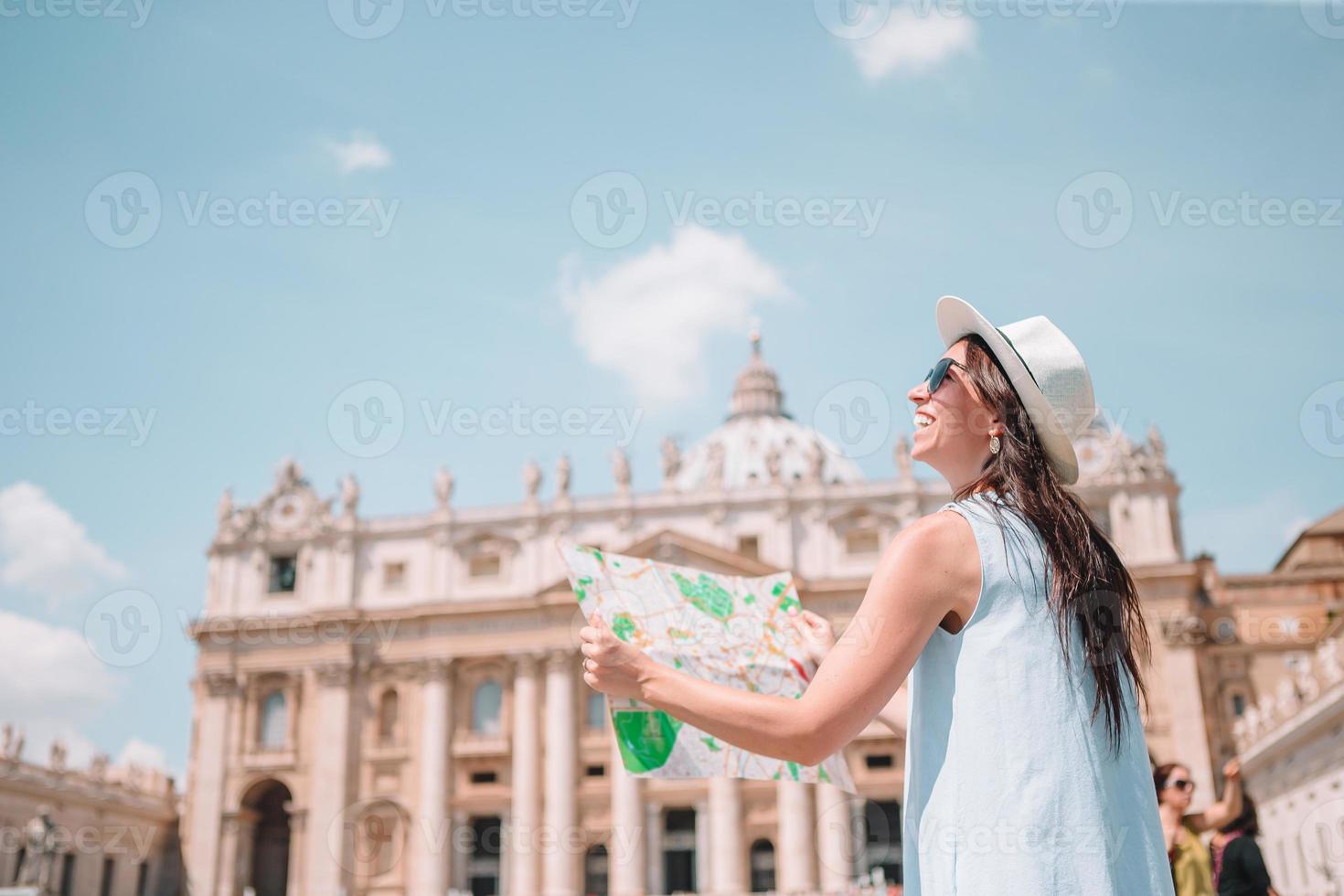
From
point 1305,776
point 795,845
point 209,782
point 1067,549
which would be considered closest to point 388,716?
point 209,782

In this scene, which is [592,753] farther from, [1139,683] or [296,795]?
[1139,683]

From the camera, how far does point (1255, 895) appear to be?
6875 millimetres

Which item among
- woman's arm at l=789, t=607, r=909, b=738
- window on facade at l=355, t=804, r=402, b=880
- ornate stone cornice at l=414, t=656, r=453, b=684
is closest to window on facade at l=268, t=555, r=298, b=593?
ornate stone cornice at l=414, t=656, r=453, b=684

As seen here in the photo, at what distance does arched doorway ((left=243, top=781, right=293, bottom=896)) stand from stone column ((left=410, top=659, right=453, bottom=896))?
273 inches

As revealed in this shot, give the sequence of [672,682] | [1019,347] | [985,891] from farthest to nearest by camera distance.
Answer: [1019,347]
[672,682]
[985,891]

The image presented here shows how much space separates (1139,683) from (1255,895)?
5.10 m

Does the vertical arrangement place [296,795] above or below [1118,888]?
above

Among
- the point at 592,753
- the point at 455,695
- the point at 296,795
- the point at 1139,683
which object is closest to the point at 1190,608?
the point at 592,753

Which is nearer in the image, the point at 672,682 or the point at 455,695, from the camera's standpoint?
the point at 672,682

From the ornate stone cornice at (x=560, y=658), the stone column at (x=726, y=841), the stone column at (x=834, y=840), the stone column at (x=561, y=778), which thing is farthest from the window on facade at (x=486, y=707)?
the stone column at (x=834, y=840)

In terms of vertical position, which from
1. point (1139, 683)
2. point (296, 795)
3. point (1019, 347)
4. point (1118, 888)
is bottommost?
point (1118, 888)

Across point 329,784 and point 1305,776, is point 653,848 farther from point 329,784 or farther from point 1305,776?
point 1305,776

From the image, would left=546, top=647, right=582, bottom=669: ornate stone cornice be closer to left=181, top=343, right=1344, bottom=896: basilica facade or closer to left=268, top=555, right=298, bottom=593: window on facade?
left=181, top=343, right=1344, bottom=896: basilica facade

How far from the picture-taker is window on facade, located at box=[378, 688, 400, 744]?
47125mm
